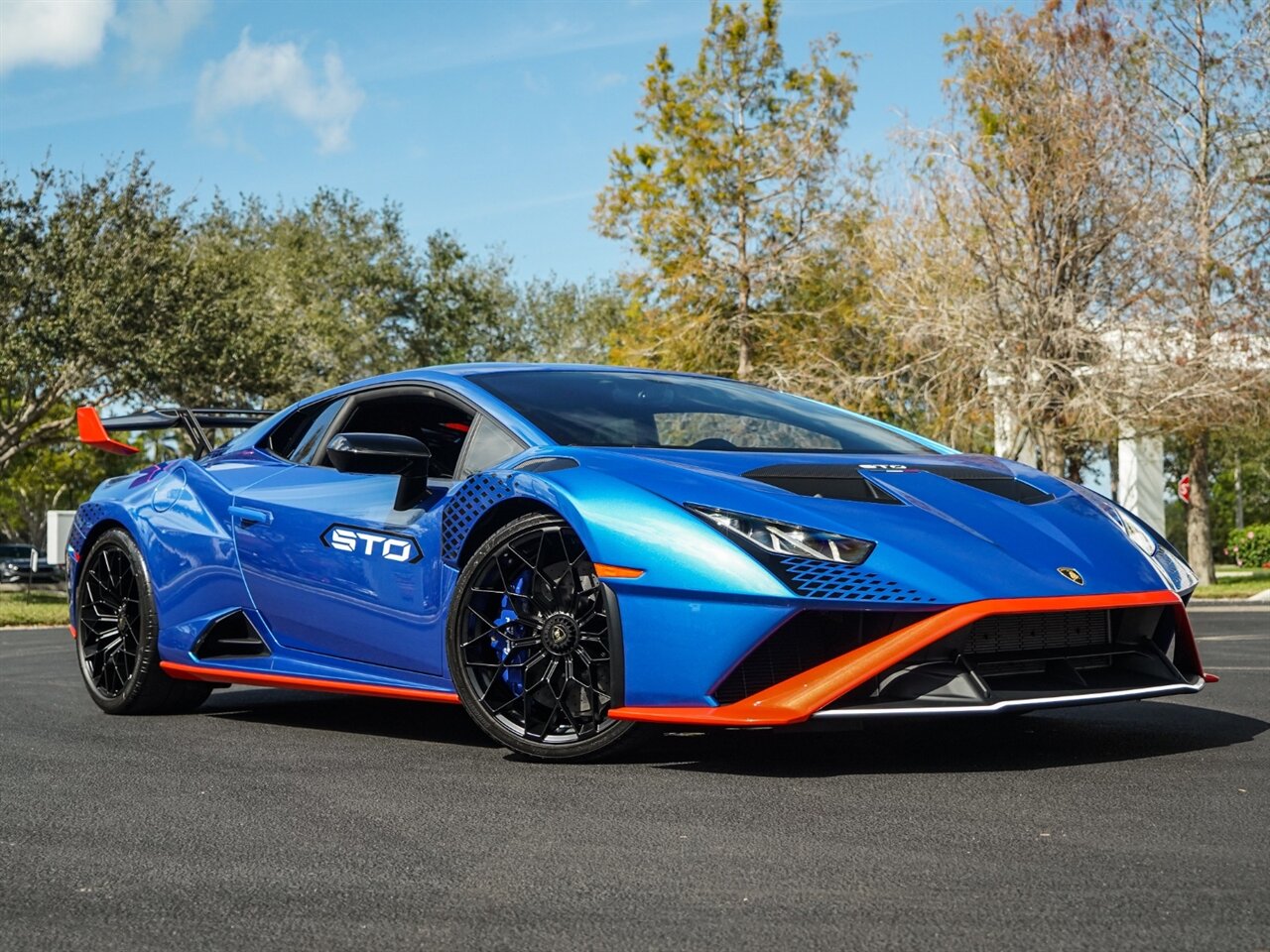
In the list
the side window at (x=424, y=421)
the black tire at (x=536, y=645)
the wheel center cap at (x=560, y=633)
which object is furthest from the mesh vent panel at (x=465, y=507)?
the side window at (x=424, y=421)

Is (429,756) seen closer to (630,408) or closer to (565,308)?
(630,408)

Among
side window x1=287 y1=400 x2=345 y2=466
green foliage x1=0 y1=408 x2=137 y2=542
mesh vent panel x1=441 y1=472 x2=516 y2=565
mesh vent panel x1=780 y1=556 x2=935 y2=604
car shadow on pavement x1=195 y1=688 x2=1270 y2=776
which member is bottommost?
car shadow on pavement x1=195 y1=688 x2=1270 y2=776

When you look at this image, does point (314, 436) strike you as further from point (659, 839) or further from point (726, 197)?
point (726, 197)

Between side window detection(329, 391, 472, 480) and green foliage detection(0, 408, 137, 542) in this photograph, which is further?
green foliage detection(0, 408, 137, 542)

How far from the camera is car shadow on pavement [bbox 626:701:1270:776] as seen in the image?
445 cm

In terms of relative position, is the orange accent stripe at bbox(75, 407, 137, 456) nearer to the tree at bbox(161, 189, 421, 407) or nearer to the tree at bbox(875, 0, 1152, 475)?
the tree at bbox(875, 0, 1152, 475)

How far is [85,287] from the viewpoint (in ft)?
92.1

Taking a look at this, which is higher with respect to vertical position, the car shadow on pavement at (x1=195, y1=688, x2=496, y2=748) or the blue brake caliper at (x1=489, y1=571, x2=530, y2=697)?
the blue brake caliper at (x1=489, y1=571, x2=530, y2=697)

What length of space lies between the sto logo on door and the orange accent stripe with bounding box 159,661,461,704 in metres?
0.43

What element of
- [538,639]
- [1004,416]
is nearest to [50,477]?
[1004,416]

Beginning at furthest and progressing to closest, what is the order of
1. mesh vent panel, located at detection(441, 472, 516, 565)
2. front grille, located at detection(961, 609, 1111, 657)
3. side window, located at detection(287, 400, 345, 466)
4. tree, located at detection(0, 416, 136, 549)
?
1. tree, located at detection(0, 416, 136, 549)
2. side window, located at detection(287, 400, 345, 466)
3. mesh vent panel, located at detection(441, 472, 516, 565)
4. front grille, located at detection(961, 609, 1111, 657)

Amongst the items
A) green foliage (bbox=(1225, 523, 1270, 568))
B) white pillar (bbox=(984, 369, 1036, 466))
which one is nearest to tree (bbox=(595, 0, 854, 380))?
white pillar (bbox=(984, 369, 1036, 466))

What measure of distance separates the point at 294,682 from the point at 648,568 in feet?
5.99

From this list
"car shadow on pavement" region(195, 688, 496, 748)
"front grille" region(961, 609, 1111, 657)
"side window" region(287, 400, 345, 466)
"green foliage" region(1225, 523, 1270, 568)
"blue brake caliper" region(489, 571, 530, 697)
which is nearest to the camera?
"front grille" region(961, 609, 1111, 657)
